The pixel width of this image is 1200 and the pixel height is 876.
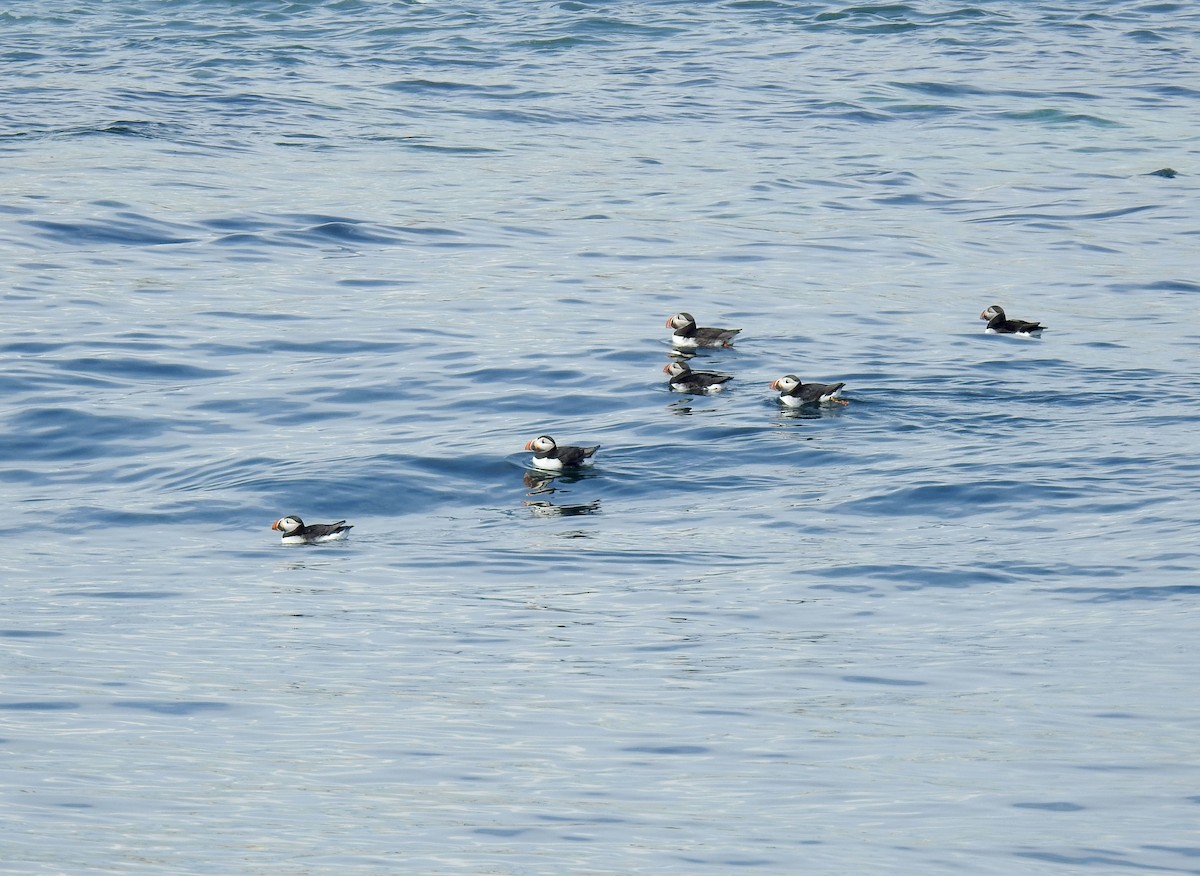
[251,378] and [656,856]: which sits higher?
[656,856]

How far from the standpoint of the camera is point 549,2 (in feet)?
186

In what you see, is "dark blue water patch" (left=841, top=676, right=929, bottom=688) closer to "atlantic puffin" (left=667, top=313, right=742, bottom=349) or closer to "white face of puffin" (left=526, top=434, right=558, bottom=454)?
"white face of puffin" (left=526, top=434, right=558, bottom=454)

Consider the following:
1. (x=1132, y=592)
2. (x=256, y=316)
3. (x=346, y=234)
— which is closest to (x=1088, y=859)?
(x=1132, y=592)

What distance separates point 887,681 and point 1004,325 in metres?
13.5

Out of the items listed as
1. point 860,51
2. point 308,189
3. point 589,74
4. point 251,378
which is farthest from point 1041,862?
point 860,51

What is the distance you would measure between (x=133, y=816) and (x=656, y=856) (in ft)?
9.54

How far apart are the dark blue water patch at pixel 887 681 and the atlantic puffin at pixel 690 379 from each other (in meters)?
10.0

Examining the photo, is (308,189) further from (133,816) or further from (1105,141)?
(133,816)

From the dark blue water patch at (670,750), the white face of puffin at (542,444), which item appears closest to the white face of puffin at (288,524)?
the white face of puffin at (542,444)

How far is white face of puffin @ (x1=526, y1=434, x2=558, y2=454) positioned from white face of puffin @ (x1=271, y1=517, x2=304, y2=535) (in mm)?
3102

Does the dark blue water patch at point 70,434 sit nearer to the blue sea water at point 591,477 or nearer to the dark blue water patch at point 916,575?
the blue sea water at point 591,477

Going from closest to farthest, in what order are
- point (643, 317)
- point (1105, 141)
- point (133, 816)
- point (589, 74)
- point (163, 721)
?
point (133, 816) < point (163, 721) < point (643, 317) < point (1105, 141) < point (589, 74)

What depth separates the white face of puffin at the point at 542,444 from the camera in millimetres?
18922

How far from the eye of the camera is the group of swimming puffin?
55.1ft
